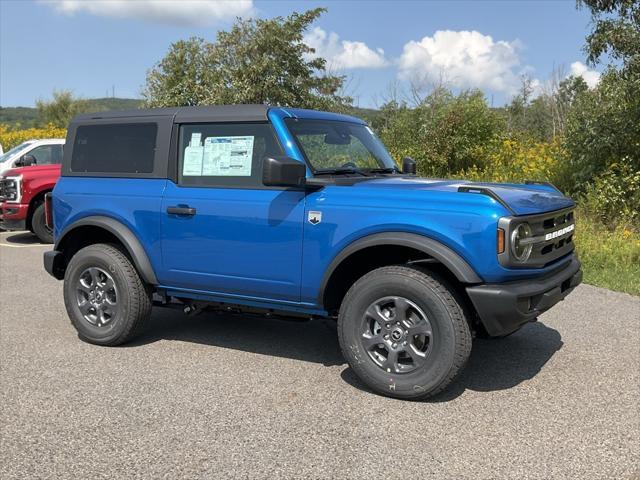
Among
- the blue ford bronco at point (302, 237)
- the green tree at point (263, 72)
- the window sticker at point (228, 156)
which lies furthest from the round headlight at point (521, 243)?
the green tree at point (263, 72)

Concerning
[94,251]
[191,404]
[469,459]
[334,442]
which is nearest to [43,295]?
[94,251]

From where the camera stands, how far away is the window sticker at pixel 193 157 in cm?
471

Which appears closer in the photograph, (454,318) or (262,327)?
(454,318)

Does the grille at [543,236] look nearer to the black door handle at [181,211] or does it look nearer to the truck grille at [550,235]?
the truck grille at [550,235]

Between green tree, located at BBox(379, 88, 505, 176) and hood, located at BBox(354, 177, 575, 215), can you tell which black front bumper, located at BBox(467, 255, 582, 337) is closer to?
hood, located at BBox(354, 177, 575, 215)

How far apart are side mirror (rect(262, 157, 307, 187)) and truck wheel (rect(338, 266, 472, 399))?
79 centimetres

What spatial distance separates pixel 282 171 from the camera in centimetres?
396

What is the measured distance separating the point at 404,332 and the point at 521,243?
91 cm

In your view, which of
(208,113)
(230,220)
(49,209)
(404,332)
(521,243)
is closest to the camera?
Answer: (521,243)

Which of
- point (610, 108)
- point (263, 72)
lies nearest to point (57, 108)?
point (263, 72)

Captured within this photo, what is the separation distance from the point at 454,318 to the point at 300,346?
5.60 ft

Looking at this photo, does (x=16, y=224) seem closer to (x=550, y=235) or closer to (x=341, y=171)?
(x=341, y=171)

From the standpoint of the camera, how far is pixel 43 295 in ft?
22.9

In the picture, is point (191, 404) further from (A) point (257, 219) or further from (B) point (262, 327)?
(B) point (262, 327)
